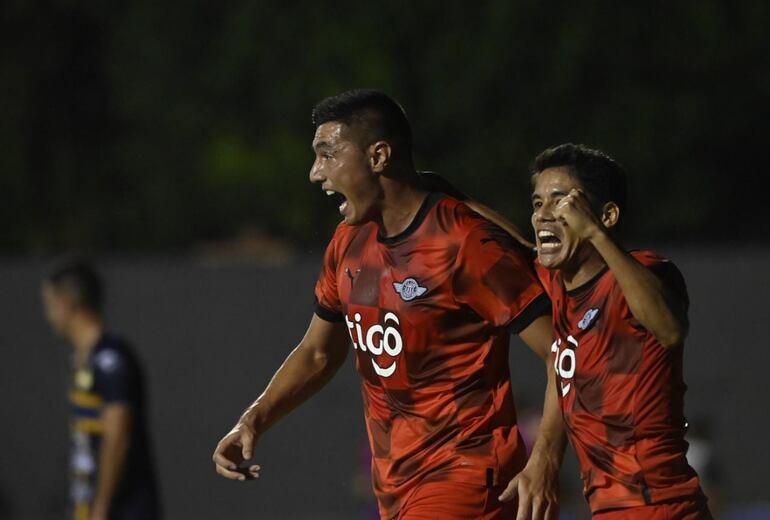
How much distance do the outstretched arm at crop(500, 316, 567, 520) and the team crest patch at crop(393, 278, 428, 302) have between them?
1.61 ft

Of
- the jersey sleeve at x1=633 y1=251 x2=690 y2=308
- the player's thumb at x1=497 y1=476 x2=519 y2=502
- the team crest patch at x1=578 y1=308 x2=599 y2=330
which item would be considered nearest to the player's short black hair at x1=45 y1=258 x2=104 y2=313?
the player's thumb at x1=497 y1=476 x2=519 y2=502

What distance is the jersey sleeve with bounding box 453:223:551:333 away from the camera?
548cm

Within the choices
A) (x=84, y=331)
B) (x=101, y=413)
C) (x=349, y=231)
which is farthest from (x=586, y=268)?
(x=84, y=331)

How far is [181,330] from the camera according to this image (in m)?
16.6

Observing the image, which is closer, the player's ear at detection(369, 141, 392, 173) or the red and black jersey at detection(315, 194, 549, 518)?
the red and black jersey at detection(315, 194, 549, 518)

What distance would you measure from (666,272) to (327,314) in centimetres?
162

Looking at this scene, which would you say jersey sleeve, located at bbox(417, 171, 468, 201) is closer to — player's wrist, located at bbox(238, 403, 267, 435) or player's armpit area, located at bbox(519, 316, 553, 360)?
player's armpit area, located at bbox(519, 316, 553, 360)

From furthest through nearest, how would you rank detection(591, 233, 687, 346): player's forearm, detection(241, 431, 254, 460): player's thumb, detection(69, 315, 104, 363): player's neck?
1. detection(69, 315, 104, 363): player's neck
2. detection(241, 431, 254, 460): player's thumb
3. detection(591, 233, 687, 346): player's forearm

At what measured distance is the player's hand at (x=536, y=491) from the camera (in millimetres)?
5059

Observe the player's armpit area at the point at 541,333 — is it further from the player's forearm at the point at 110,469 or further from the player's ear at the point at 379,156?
the player's forearm at the point at 110,469

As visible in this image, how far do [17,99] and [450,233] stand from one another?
1777 centimetres

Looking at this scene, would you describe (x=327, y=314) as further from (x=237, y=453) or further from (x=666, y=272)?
(x=666, y=272)

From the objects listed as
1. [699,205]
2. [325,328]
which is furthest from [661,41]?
[325,328]

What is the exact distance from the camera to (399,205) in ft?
18.9
